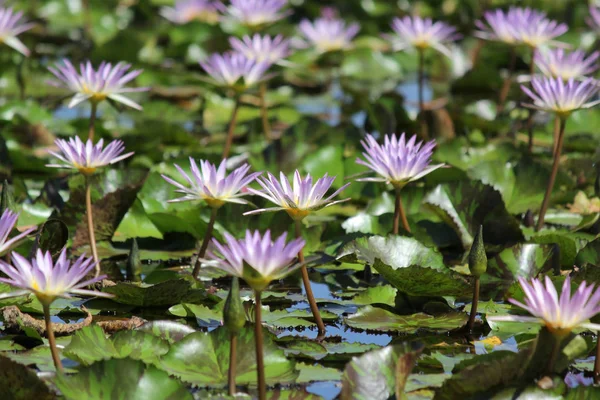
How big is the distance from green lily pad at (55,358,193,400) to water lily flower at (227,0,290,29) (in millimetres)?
Result: 3513

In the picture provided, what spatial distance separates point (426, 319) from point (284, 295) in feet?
1.55

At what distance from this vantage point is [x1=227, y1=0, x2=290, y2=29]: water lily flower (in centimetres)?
519

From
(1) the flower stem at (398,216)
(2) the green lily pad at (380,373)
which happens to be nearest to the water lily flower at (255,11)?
(1) the flower stem at (398,216)

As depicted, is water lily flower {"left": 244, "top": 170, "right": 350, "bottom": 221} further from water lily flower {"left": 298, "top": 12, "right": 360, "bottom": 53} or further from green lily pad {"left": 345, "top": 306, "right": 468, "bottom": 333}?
water lily flower {"left": 298, "top": 12, "right": 360, "bottom": 53}

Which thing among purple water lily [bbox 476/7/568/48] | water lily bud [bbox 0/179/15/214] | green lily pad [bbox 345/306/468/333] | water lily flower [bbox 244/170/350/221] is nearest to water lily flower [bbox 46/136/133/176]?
water lily bud [bbox 0/179/15/214]

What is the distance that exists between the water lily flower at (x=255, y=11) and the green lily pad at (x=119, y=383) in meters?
3.51

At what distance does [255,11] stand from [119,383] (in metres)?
3.59

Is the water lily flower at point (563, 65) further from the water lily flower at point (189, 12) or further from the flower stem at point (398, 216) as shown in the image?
the water lily flower at point (189, 12)

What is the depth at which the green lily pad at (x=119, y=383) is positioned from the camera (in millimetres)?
1896

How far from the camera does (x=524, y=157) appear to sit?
3.50 metres

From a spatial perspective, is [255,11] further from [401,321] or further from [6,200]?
[401,321]

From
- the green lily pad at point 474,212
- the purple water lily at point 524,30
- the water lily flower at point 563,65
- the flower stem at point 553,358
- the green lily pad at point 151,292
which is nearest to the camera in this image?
the flower stem at point 553,358

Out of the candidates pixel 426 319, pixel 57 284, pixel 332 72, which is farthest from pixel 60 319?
pixel 332 72

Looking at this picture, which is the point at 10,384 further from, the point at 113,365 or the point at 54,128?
the point at 54,128
